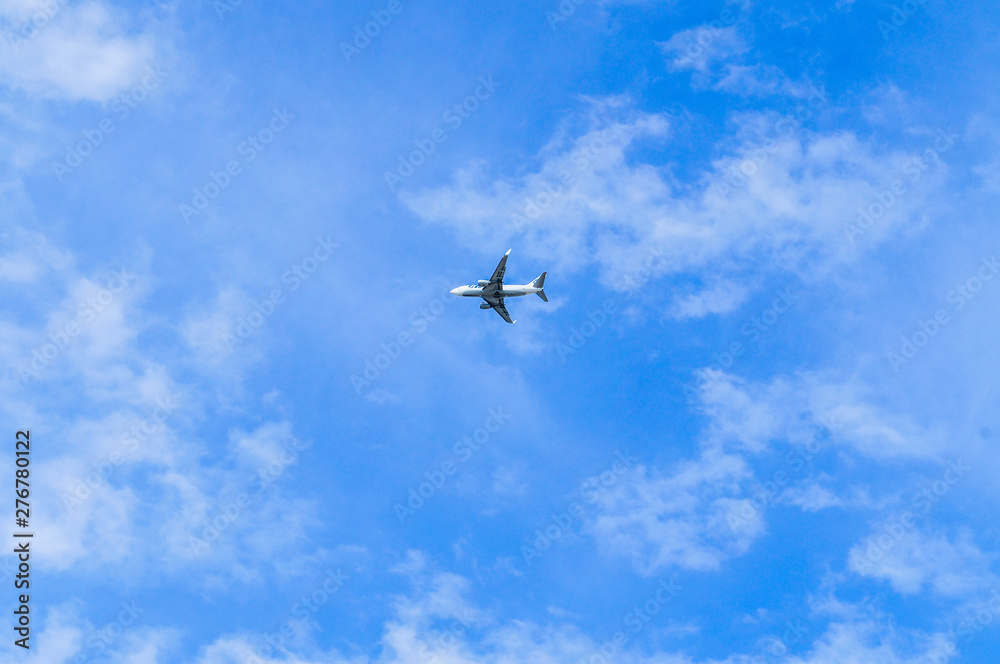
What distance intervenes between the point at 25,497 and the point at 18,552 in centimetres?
995

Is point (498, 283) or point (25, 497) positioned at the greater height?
point (498, 283)

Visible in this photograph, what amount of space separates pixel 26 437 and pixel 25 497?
926 centimetres

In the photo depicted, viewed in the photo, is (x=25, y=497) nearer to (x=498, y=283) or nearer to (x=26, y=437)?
(x=26, y=437)

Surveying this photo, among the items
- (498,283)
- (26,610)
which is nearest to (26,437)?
(26,610)

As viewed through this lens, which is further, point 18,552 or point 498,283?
point 498,283

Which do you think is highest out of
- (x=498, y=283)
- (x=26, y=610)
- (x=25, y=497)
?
(x=498, y=283)

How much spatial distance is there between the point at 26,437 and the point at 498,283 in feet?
302

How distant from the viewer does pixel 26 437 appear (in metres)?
148

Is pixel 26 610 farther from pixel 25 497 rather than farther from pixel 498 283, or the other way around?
pixel 498 283

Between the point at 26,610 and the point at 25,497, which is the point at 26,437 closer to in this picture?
the point at 25,497

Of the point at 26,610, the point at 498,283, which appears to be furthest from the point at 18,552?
the point at 498,283

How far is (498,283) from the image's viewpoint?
198625mm

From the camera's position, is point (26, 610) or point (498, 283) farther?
point (498, 283)

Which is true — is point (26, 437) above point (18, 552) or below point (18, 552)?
above
